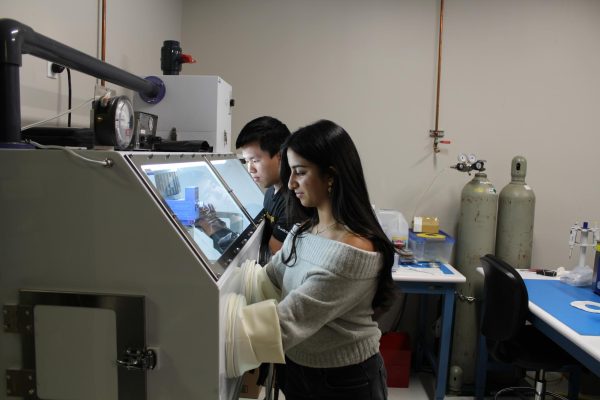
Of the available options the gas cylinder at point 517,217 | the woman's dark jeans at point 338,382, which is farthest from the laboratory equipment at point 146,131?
the gas cylinder at point 517,217

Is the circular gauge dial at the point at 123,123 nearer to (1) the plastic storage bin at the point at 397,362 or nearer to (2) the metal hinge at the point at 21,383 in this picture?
(2) the metal hinge at the point at 21,383

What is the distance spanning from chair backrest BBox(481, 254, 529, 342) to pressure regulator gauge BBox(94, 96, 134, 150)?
198 cm

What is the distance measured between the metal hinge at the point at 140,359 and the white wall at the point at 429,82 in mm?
2568

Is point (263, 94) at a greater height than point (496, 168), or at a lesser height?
greater

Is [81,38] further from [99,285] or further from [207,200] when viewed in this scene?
[99,285]

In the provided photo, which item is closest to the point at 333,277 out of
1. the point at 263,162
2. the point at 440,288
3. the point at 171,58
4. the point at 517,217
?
the point at 263,162

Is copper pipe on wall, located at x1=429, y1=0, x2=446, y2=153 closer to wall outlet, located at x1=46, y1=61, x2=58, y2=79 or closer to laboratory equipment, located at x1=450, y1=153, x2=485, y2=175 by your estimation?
laboratory equipment, located at x1=450, y1=153, x2=485, y2=175

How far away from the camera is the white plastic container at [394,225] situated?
2.99 m

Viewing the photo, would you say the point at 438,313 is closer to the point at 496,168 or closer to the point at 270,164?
the point at 496,168

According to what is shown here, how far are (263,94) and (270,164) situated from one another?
157cm

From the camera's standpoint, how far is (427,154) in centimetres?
327

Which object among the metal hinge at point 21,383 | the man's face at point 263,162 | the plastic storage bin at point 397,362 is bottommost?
the plastic storage bin at point 397,362

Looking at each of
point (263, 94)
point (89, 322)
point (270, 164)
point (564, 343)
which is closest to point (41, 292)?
point (89, 322)

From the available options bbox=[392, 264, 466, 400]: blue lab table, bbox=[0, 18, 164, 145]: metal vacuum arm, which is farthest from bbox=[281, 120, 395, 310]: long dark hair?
bbox=[392, 264, 466, 400]: blue lab table
